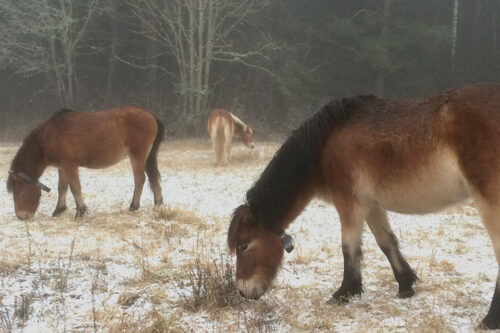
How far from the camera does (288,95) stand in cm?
2442

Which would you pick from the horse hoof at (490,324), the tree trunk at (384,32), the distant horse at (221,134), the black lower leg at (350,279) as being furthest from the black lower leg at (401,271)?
the tree trunk at (384,32)

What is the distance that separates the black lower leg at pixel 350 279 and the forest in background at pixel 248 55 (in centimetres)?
1739

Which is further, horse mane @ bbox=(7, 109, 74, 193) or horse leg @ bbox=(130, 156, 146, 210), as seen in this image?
horse leg @ bbox=(130, 156, 146, 210)

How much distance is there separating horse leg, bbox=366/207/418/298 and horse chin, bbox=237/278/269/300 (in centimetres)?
104

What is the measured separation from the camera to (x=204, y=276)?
4066 millimetres

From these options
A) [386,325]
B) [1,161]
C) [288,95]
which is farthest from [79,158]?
[288,95]

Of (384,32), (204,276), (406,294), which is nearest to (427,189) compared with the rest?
(406,294)

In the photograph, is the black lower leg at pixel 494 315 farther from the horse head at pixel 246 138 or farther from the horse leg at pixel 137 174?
the horse head at pixel 246 138

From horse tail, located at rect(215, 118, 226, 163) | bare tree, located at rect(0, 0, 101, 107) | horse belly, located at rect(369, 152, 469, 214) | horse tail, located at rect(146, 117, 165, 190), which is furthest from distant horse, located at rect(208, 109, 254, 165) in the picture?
bare tree, located at rect(0, 0, 101, 107)

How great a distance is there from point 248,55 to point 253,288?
2129 cm

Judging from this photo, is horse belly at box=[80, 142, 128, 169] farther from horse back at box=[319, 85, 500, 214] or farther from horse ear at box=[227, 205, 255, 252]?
horse back at box=[319, 85, 500, 214]

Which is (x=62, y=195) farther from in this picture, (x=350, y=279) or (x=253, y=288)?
(x=350, y=279)

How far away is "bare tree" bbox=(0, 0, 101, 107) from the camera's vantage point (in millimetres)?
21359

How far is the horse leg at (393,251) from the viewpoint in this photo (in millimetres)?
4004
